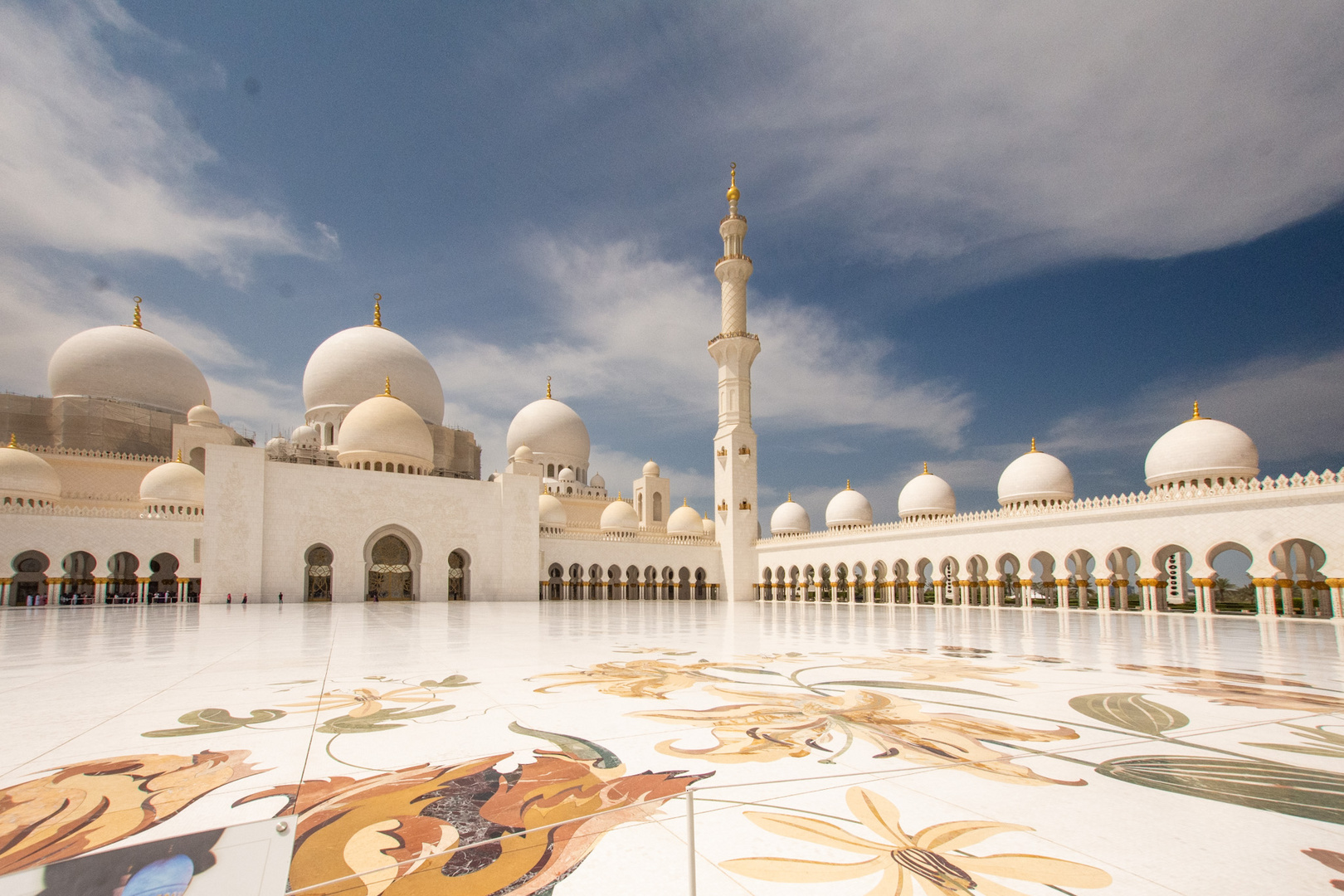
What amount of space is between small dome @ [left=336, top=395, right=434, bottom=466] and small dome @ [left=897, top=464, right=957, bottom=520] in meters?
18.7

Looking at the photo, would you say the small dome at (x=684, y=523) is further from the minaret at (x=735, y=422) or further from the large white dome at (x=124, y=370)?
the large white dome at (x=124, y=370)

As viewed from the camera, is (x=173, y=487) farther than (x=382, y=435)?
No

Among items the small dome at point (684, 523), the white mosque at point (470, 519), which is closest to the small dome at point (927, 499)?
the white mosque at point (470, 519)

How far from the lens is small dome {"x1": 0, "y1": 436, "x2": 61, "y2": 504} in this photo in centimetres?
2150

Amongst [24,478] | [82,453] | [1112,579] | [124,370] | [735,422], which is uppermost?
[124,370]

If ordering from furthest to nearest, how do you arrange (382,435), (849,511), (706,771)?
(849,511), (382,435), (706,771)

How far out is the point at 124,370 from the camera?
90.2ft

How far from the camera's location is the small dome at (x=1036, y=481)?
897 inches

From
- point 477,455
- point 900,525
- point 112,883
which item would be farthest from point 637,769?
point 477,455

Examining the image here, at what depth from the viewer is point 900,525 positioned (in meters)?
24.1

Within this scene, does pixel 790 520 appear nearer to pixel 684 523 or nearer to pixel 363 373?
pixel 684 523

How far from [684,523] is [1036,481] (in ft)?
49.5

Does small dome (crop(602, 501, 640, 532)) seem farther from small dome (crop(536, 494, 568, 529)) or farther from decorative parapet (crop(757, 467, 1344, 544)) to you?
decorative parapet (crop(757, 467, 1344, 544))

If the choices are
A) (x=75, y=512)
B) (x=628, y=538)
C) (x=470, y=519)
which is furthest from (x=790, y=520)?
(x=75, y=512)
